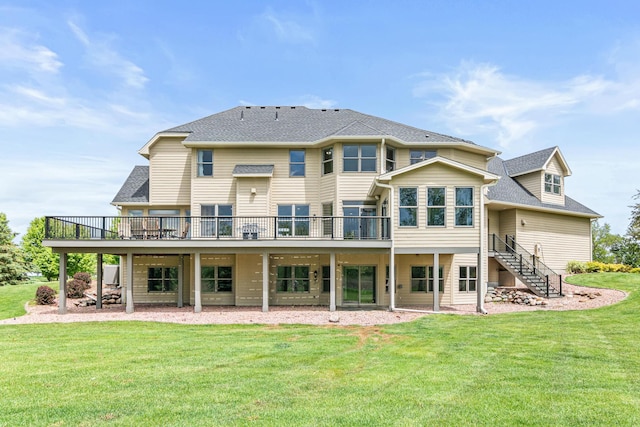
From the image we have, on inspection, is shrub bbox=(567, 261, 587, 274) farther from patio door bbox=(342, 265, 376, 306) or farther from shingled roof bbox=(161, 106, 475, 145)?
patio door bbox=(342, 265, 376, 306)

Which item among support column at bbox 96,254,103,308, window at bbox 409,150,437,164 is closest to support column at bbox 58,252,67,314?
support column at bbox 96,254,103,308

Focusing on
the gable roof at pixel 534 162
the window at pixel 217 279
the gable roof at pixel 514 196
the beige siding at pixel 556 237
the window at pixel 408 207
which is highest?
the gable roof at pixel 534 162

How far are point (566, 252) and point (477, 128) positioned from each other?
333 inches

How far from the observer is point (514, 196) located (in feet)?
75.9

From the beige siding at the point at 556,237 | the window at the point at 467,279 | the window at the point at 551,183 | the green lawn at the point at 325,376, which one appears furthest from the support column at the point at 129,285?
the window at the point at 551,183

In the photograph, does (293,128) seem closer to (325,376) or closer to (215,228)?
(215,228)

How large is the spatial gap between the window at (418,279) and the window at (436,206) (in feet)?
12.1

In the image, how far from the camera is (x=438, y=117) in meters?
26.6

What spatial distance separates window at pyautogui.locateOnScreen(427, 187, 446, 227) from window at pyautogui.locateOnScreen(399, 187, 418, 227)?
500 mm

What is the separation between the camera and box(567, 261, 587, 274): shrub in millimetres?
24562

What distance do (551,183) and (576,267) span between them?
4.75 metres

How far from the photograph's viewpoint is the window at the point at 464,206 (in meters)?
17.0

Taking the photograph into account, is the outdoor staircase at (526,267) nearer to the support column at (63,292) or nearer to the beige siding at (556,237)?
the beige siding at (556,237)

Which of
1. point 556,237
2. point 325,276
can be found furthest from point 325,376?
point 556,237
